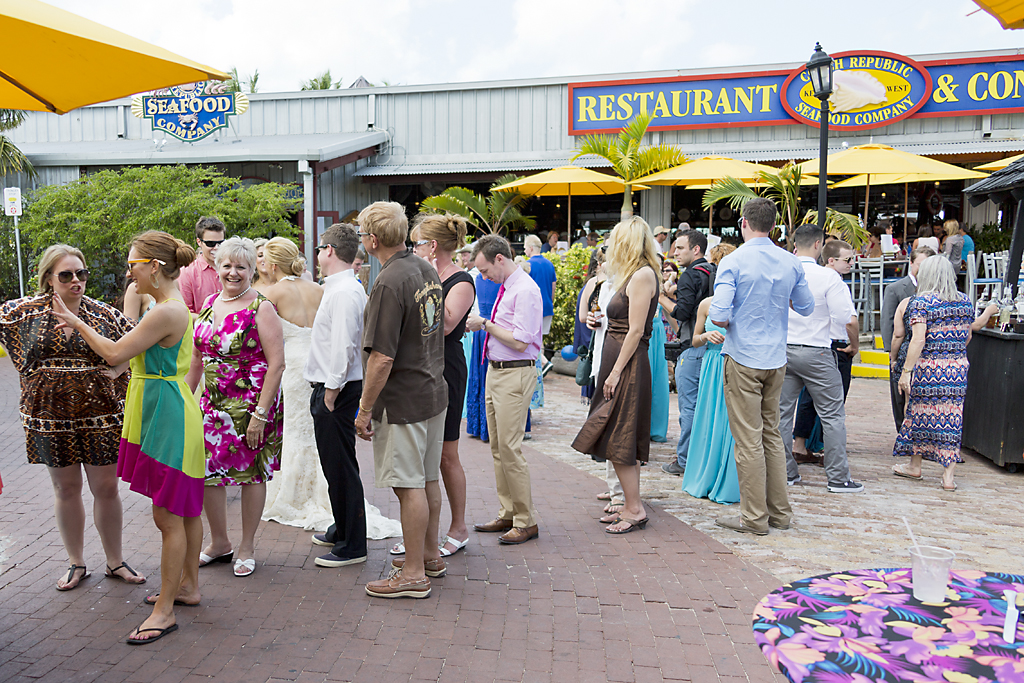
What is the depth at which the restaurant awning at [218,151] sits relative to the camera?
54.0 feet

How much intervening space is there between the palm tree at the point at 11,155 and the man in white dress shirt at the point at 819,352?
17.6 metres

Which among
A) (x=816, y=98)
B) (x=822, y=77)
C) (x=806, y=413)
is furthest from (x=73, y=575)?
(x=816, y=98)

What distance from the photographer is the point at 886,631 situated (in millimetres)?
1905

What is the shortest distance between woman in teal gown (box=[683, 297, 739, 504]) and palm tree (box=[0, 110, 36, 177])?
56.3ft

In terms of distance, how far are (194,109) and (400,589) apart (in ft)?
54.6

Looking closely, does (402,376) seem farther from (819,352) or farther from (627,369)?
(819,352)

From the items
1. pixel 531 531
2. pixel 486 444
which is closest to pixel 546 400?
pixel 486 444

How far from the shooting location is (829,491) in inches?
237

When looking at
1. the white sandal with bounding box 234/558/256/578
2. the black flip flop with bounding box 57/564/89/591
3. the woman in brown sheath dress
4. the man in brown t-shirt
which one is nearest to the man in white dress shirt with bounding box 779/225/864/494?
the woman in brown sheath dress

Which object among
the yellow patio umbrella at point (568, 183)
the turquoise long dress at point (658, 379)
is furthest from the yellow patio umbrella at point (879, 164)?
the turquoise long dress at point (658, 379)

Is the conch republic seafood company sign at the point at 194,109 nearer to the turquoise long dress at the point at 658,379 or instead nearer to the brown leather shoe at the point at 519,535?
the turquoise long dress at the point at 658,379

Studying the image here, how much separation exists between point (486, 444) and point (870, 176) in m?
9.90

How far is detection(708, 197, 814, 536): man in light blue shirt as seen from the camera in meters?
4.89

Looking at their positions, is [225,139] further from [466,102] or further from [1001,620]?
[1001,620]
